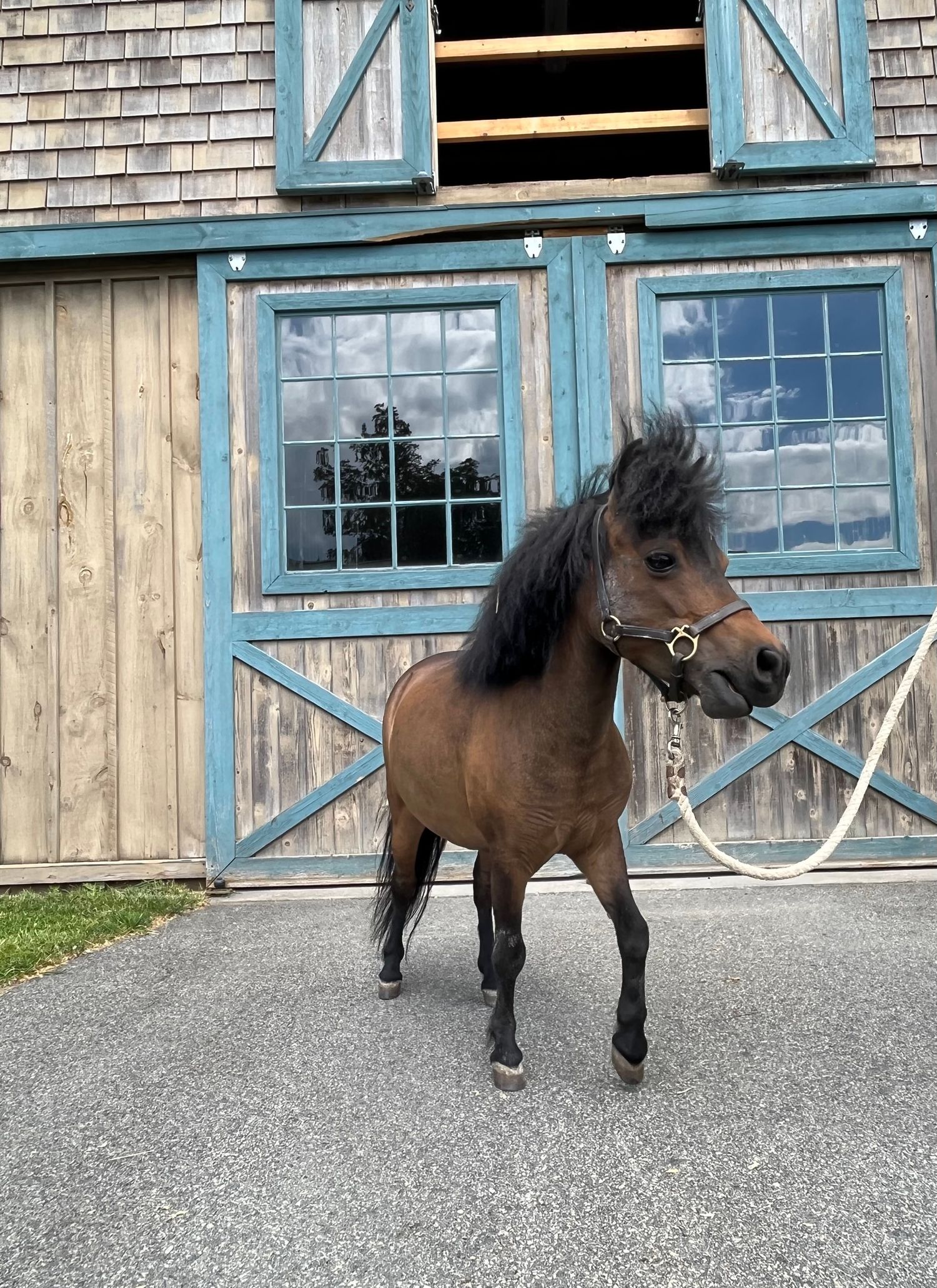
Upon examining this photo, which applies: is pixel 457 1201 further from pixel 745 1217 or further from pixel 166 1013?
pixel 166 1013

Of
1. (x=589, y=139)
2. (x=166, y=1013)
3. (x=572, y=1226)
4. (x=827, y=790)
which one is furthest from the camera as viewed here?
(x=589, y=139)

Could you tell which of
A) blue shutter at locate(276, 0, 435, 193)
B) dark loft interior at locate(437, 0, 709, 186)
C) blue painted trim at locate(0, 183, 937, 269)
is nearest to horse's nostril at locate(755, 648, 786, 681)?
blue painted trim at locate(0, 183, 937, 269)

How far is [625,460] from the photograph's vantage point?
1912 millimetres

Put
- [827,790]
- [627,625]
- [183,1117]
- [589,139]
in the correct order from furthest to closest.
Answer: [589,139] → [827,790] → [183,1117] → [627,625]

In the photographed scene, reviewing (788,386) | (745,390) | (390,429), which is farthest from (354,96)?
(788,386)

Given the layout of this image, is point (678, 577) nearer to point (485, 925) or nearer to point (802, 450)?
point (485, 925)

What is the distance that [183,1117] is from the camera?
2.03 metres

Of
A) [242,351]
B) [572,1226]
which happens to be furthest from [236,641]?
[572,1226]

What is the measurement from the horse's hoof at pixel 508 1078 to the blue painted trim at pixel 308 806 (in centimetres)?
260

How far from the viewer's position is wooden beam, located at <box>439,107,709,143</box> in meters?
4.81

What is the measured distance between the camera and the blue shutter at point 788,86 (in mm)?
4676

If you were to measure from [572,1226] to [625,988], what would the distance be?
0.60 m

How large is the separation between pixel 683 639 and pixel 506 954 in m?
0.98

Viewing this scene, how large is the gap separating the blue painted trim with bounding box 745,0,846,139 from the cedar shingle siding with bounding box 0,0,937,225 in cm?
39
